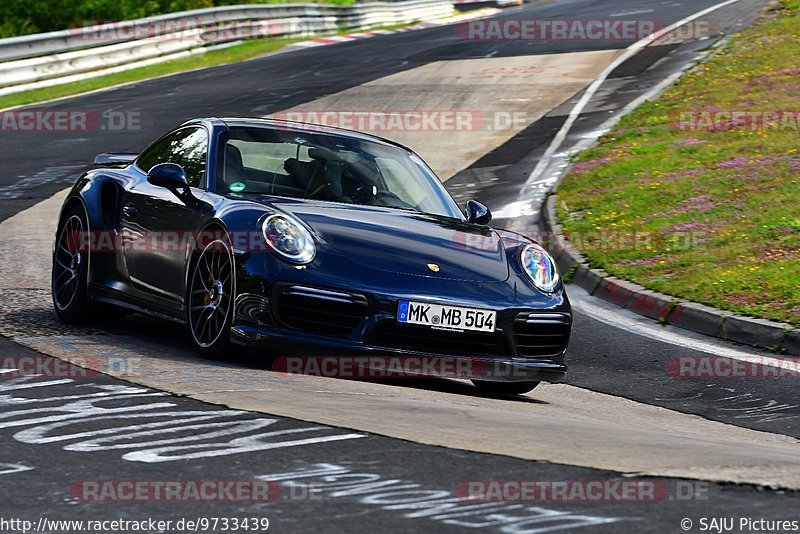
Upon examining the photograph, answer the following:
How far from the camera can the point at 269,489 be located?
438 cm

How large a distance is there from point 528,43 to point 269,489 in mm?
28560

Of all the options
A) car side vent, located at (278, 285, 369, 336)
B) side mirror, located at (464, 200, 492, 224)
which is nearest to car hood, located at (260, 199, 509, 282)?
car side vent, located at (278, 285, 369, 336)

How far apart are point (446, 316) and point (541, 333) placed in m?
0.66

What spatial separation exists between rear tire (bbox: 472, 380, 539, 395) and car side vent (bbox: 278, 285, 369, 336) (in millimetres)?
1153

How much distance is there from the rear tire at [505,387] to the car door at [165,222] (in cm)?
178

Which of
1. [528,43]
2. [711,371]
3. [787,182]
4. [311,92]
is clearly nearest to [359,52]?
[528,43]
